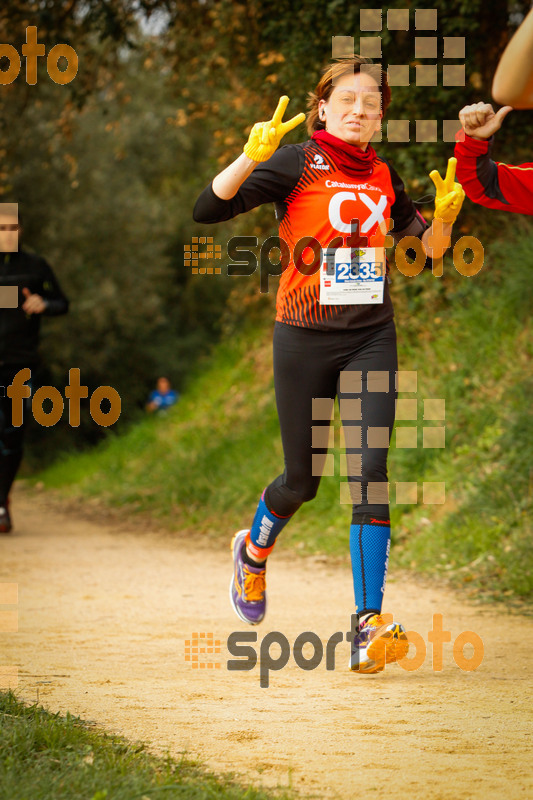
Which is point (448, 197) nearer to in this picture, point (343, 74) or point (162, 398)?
point (343, 74)

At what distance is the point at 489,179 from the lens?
3889 millimetres

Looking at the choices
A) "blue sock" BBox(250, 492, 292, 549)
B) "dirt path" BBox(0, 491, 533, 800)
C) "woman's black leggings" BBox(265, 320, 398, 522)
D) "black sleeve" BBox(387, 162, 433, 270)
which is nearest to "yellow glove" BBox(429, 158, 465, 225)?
"black sleeve" BBox(387, 162, 433, 270)

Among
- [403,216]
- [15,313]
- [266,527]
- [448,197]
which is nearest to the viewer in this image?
[448,197]

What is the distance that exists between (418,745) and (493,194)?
6.96ft

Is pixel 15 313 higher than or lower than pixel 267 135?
lower

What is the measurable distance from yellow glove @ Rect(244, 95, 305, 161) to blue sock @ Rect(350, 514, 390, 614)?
1.47m

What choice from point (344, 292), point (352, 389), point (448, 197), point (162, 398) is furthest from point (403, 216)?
point (162, 398)

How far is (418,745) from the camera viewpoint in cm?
293

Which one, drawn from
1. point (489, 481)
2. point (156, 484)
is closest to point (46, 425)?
point (156, 484)

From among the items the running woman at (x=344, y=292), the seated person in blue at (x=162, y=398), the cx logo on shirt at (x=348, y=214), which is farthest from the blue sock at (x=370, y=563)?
the seated person in blue at (x=162, y=398)

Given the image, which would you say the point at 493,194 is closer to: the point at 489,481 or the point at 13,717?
the point at 13,717

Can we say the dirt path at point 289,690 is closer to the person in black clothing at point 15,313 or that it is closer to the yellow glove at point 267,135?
Answer: the person in black clothing at point 15,313

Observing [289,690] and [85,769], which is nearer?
[85,769]

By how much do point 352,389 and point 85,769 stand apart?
196 centimetres
